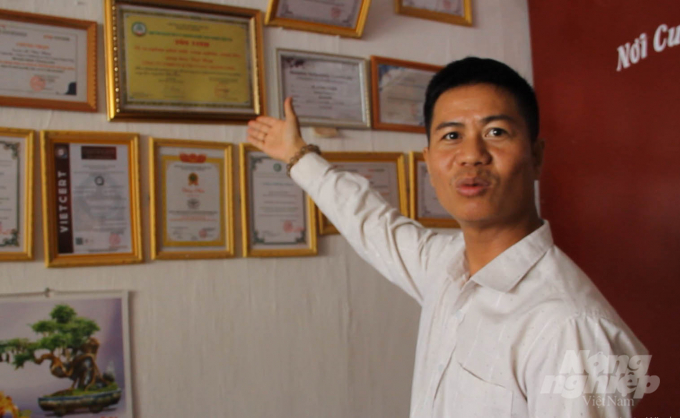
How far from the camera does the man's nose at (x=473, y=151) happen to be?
894 millimetres

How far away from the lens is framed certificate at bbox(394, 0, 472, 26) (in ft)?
5.57

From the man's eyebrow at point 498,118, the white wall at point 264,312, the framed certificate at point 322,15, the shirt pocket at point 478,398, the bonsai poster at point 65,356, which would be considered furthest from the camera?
the framed certificate at point 322,15

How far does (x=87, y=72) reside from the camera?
1.30 meters

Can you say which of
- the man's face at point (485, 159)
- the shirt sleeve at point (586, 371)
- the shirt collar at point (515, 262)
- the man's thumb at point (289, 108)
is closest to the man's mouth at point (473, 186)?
the man's face at point (485, 159)

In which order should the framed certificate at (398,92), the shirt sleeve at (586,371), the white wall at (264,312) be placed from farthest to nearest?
1. the framed certificate at (398,92)
2. the white wall at (264,312)
3. the shirt sleeve at (586,371)

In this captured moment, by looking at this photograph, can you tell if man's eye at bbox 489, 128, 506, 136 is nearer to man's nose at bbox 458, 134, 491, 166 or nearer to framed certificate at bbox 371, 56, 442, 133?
man's nose at bbox 458, 134, 491, 166

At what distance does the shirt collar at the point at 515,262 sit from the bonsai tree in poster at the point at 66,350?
86cm

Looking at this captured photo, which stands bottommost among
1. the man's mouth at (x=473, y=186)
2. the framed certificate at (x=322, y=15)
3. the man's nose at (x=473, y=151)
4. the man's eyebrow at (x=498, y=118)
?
the man's mouth at (x=473, y=186)

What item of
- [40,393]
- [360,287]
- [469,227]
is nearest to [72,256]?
[40,393]

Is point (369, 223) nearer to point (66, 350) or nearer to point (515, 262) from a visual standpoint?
point (515, 262)

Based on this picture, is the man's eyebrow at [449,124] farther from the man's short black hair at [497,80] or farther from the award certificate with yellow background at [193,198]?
the award certificate with yellow background at [193,198]

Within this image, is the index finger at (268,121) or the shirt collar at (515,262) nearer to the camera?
the shirt collar at (515,262)

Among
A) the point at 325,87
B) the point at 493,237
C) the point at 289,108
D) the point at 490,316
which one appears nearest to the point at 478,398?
the point at 490,316

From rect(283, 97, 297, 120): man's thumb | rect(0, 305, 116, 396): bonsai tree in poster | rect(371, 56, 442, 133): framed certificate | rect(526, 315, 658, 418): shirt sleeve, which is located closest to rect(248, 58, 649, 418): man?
rect(526, 315, 658, 418): shirt sleeve
